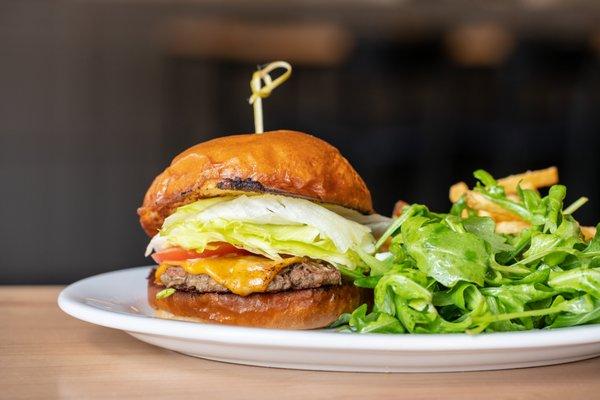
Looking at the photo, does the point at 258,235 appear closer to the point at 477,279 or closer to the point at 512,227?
the point at 477,279

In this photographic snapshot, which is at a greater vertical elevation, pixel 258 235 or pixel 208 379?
pixel 258 235

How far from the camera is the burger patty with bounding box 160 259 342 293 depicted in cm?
173

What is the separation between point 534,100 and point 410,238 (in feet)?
13.5

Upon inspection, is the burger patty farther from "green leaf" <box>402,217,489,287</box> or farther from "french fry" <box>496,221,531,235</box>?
"french fry" <box>496,221,531,235</box>

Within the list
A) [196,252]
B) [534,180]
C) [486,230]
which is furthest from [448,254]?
[534,180]

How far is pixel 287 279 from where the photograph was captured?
1.74 metres

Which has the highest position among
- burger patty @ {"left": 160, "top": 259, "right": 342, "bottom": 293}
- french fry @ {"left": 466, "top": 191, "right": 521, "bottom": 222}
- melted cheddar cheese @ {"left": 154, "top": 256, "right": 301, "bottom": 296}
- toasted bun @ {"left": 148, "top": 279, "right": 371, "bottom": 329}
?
french fry @ {"left": 466, "top": 191, "right": 521, "bottom": 222}

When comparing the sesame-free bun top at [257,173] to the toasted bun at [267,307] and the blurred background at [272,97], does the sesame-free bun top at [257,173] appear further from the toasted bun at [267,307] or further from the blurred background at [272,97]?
the blurred background at [272,97]

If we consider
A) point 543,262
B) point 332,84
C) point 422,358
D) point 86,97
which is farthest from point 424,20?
point 422,358

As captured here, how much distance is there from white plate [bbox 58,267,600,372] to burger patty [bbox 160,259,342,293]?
0.26m

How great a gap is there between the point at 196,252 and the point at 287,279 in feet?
0.77

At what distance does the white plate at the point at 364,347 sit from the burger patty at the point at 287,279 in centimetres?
26

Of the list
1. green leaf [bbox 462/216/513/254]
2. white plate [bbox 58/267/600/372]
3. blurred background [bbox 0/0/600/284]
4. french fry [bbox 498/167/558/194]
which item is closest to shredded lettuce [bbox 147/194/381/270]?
green leaf [bbox 462/216/513/254]

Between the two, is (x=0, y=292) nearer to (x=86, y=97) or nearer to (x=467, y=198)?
(x=467, y=198)
